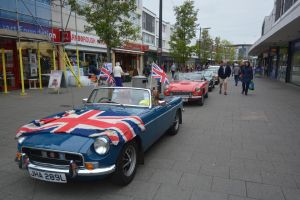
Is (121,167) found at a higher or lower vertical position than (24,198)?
higher

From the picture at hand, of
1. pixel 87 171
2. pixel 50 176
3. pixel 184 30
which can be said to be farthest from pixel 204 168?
pixel 184 30

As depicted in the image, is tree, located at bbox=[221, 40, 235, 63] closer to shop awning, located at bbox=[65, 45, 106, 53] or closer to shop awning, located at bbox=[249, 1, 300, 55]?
shop awning, located at bbox=[249, 1, 300, 55]

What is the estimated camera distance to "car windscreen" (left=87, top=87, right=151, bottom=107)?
487cm

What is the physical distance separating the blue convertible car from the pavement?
1.16 ft

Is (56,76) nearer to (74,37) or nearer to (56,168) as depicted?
(74,37)

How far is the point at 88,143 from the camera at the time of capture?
10.6 ft

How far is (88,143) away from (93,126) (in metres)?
0.42

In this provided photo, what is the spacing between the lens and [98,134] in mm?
3309

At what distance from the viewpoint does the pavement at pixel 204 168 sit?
Result: 3.46 metres

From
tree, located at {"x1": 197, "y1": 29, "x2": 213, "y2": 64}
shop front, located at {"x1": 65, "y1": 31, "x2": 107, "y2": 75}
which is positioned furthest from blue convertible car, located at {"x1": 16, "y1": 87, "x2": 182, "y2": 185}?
tree, located at {"x1": 197, "y1": 29, "x2": 213, "y2": 64}

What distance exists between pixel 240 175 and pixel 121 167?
6.39 ft

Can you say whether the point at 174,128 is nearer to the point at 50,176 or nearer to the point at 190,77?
the point at 50,176

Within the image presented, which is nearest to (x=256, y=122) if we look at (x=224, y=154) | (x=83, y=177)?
(x=224, y=154)

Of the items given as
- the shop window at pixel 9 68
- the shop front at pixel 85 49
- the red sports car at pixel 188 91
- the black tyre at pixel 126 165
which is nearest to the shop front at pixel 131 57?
the shop front at pixel 85 49
